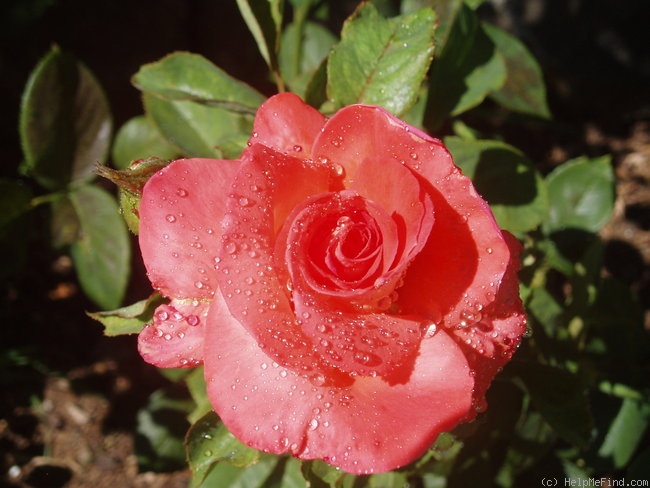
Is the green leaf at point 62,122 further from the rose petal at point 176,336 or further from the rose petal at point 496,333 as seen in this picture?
the rose petal at point 496,333

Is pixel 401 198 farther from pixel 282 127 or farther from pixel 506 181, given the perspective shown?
pixel 506 181

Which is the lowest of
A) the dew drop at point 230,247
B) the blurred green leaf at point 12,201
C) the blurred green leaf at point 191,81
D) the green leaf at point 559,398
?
the green leaf at point 559,398

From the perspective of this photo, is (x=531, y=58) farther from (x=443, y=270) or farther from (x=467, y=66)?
(x=443, y=270)

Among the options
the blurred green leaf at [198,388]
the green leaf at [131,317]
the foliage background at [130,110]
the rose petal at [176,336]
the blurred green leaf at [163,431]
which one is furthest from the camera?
the foliage background at [130,110]

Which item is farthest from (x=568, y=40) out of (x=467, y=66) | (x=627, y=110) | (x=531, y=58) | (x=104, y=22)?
(x=104, y=22)

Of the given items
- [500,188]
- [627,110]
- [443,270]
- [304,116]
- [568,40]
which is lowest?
[627,110]

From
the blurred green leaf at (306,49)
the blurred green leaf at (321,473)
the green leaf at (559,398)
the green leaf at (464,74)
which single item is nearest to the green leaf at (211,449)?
the blurred green leaf at (321,473)

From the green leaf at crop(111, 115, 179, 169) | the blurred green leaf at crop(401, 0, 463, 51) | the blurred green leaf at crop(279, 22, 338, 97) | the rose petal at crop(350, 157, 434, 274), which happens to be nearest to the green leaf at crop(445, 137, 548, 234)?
the blurred green leaf at crop(401, 0, 463, 51)
